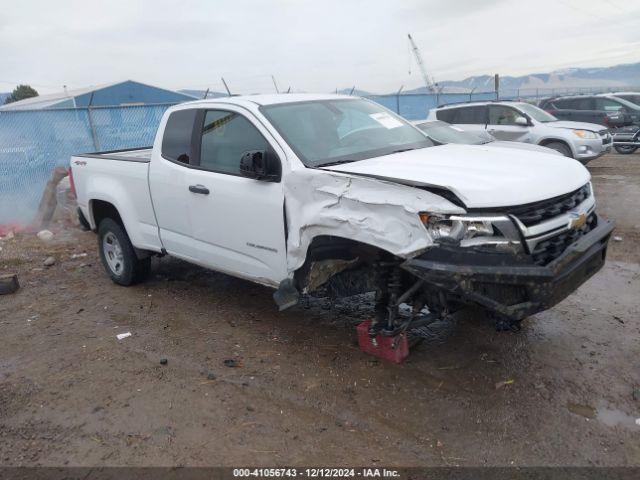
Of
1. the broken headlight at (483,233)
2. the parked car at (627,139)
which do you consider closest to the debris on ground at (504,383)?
the broken headlight at (483,233)

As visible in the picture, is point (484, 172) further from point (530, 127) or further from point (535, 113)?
point (535, 113)

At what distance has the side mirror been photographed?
3.71 m

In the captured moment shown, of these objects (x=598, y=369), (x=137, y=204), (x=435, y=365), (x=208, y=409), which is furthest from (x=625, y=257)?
(x=137, y=204)

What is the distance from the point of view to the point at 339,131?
4180 millimetres

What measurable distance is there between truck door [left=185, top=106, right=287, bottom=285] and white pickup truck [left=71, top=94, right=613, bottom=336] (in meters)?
0.01

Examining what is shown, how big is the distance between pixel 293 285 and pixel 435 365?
1158 millimetres

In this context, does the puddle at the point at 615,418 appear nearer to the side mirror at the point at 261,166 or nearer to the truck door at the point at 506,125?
the side mirror at the point at 261,166

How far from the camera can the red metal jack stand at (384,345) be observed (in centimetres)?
368

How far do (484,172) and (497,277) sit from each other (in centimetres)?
73

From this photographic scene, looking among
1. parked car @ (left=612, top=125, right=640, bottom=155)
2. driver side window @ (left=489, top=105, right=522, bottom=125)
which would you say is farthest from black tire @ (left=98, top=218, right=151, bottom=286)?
parked car @ (left=612, top=125, right=640, bottom=155)

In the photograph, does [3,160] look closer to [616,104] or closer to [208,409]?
[208,409]

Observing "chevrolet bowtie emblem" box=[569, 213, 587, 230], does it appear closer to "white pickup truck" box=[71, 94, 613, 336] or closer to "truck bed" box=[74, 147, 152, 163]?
"white pickup truck" box=[71, 94, 613, 336]

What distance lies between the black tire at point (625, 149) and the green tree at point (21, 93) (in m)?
49.2

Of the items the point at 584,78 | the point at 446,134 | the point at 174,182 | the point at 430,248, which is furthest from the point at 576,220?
the point at 584,78
